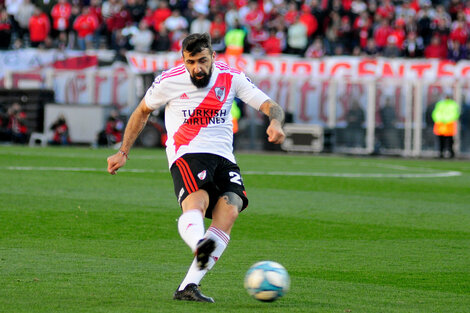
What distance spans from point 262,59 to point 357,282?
20.9m

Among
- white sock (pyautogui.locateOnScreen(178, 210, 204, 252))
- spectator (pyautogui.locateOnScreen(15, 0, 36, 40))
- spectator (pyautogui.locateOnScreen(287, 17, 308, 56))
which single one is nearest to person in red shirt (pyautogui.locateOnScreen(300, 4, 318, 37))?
spectator (pyautogui.locateOnScreen(287, 17, 308, 56))

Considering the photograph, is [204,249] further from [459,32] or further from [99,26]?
[99,26]

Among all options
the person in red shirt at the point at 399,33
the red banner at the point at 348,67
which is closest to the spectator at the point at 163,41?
the red banner at the point at 348,67

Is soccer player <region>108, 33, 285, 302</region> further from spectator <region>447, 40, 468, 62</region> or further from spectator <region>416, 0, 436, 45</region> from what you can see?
spectator <region>416, 0, 436, 45</region>

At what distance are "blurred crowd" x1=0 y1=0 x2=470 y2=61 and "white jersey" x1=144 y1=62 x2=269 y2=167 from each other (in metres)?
21.4

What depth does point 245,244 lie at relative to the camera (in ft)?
30.9

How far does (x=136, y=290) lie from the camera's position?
6.73 meters

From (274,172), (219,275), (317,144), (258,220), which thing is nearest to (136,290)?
(219,275)

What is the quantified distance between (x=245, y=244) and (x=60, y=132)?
18.7 meters

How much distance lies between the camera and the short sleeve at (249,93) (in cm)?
695

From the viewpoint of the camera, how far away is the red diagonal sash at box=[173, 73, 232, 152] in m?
6.81

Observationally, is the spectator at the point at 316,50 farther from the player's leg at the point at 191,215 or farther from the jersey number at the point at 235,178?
the player's leg at the point at 191,215

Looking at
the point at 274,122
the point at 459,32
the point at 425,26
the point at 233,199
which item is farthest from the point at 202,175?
the point at 425,26

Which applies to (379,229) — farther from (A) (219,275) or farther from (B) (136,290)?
(B) (136,290)
